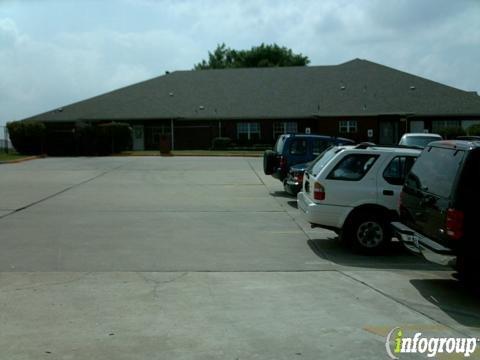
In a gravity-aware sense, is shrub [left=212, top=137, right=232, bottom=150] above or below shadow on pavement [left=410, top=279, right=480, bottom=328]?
above

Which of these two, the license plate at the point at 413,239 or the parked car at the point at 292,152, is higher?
the parked car at the point at 292,152

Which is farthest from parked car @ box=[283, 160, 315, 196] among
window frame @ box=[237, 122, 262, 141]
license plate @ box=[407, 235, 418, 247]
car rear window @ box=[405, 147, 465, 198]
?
window frame @ box=[237, 122, 262, 141]

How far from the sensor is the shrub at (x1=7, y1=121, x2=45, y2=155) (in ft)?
136

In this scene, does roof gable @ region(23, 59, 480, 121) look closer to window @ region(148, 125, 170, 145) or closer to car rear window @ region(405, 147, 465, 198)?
window @ region(148, 125, 170, 145)

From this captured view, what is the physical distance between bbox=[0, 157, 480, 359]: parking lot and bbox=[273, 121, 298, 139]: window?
32.3 metres

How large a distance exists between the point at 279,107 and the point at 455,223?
1605 inches

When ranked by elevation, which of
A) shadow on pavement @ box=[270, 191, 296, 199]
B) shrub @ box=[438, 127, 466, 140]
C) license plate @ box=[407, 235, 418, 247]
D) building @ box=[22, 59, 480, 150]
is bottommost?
shadow on pavement @ box=[270, 191, 296, 199]

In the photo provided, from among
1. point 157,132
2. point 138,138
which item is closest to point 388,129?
point 157,132

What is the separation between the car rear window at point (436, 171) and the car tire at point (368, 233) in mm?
1742

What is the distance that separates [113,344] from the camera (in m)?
5.34

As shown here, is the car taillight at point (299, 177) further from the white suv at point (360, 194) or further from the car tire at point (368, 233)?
the car tire at point (368, 233)

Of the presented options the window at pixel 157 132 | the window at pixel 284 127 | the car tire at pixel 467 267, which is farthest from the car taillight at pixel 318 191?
the window at pixel 157 132

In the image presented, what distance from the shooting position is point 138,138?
48656 mm

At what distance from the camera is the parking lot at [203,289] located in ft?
17.7
